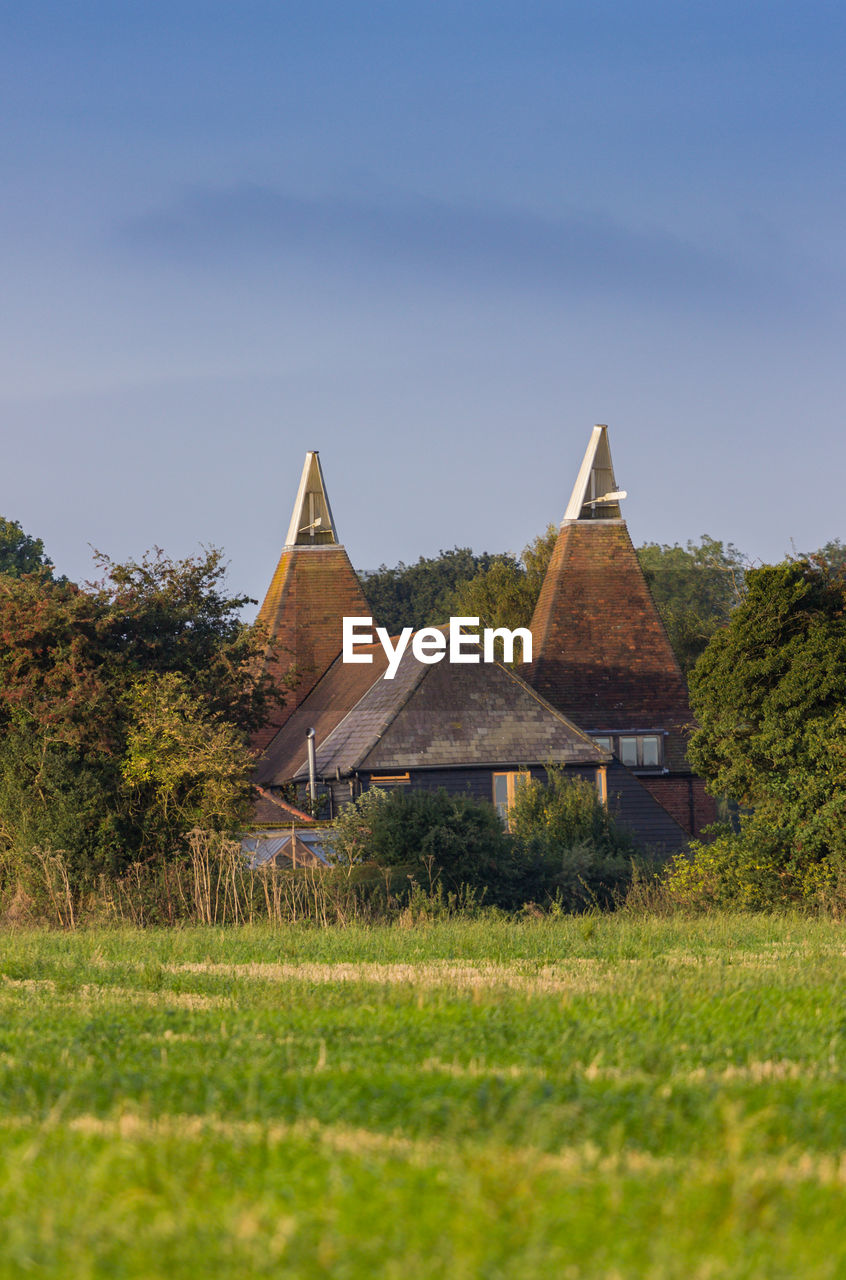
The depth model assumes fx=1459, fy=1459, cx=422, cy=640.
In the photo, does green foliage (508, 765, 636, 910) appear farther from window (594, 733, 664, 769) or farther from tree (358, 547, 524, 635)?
tree (358, 547, 524, 635)

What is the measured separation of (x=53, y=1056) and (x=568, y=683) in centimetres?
3842

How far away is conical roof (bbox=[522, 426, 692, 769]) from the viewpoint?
4519 cm

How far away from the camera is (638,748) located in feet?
146

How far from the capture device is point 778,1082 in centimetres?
659

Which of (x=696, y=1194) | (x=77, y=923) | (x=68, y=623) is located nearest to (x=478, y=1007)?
(x=696, y=1194)

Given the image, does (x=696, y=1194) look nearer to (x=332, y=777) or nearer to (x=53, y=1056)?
(x=53, y=1056)

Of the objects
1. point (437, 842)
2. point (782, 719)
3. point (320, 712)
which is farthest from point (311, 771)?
point (782, 719)

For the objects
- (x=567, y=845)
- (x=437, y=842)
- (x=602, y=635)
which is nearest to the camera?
(x=437, y=842)

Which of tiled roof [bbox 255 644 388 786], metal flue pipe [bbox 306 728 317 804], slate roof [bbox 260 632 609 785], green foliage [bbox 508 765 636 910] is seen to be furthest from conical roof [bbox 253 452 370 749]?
green foliage [bbox 508 765 636 910]

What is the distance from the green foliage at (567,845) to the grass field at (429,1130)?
1277 cm

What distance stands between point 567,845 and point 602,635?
1833 centimetres

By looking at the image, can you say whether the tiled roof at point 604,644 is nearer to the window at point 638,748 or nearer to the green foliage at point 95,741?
the window at point 638,748

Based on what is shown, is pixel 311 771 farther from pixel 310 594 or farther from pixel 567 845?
pixel 310 594

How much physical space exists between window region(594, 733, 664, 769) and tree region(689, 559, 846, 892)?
63.8 ft
